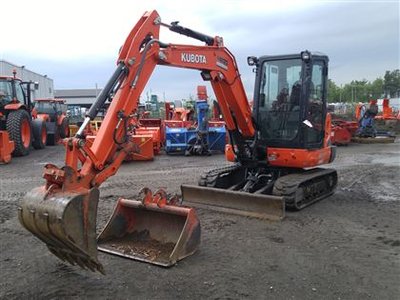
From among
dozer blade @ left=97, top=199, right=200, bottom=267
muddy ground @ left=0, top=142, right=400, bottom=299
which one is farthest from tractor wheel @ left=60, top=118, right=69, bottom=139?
dozer blade @ left=97, top=199, right=200, bottom=267

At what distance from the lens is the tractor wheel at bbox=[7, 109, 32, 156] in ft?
47.2

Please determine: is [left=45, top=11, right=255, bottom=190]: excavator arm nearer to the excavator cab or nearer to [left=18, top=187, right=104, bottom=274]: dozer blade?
[left=18, top=187, right=104, bottom=274]: dozer blade

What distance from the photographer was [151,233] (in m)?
5.59

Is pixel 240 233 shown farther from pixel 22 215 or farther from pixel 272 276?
pixel 22 215

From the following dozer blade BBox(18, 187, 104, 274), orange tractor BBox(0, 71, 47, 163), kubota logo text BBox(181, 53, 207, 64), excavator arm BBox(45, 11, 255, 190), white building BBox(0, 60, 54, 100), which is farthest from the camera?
white building BBox(0, 60, 54, 100)

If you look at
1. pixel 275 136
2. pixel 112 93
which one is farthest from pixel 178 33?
pixel 275 136

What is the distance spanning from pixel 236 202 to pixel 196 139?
830 cm

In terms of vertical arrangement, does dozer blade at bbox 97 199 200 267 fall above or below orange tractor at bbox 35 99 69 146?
below

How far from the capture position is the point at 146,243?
18.1 ft

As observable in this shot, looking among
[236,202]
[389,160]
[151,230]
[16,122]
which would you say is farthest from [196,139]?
[151,230]

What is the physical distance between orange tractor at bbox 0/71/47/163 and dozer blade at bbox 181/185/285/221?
25.6 ft

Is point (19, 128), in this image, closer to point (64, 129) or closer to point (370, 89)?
point (64, 129)

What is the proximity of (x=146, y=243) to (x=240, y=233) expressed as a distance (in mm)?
1259

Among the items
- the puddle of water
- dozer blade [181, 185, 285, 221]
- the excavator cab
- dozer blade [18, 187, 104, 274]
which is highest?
the excavator cab
